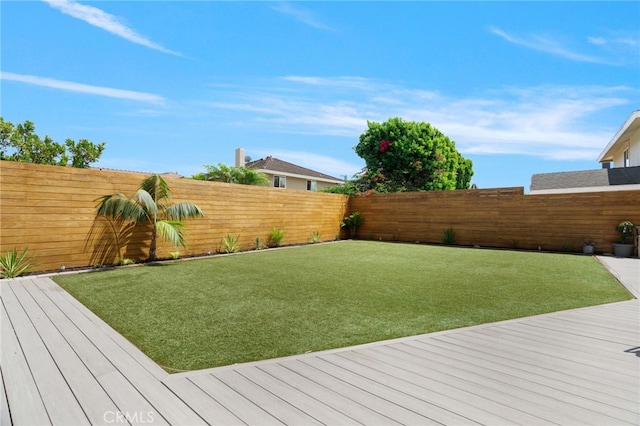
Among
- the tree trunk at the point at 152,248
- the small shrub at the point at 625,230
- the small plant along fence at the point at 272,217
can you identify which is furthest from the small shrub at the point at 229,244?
the small shrub at the point at 625,230

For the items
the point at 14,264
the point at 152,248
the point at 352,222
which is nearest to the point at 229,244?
the point at 152,248

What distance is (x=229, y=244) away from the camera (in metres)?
9.02

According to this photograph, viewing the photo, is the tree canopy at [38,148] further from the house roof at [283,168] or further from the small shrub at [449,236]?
the small shrub at [449,236]

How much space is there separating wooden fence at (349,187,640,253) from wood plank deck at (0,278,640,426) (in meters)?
7.66

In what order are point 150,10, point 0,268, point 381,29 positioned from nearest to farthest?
point 0,268
point 150,10
point 381,29

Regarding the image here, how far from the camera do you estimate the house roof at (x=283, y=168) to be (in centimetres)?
2167

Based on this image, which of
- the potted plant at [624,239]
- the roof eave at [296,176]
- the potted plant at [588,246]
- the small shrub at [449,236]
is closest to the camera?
the potted plant at [624,239]

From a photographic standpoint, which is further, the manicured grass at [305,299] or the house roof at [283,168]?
the house roof at [283,168]

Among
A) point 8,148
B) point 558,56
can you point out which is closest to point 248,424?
point 558,56

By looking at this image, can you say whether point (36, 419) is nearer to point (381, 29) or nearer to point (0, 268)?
point (0, 268)

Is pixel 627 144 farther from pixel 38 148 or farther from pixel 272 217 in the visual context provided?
pixel 38 148

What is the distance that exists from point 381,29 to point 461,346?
757 cm

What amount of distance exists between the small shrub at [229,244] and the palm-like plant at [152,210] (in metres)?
1.33

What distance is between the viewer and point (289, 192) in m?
10.9
